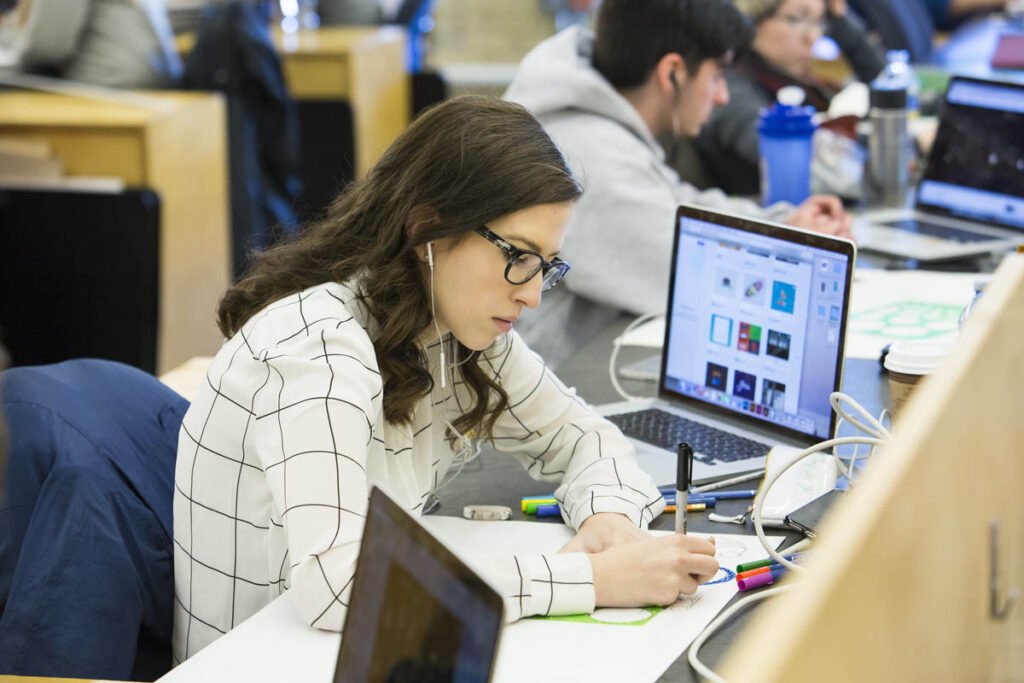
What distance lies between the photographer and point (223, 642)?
46.5 inches

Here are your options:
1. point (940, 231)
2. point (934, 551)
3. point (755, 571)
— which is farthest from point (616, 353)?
point (934, 551)

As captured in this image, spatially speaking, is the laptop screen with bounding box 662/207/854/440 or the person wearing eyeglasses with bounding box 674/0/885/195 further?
the person wearing eyeglasses with bounding box 674/0/885/195

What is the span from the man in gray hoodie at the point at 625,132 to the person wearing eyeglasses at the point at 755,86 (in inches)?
23.0

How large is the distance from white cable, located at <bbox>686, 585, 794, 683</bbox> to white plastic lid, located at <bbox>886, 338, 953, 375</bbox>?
1.21 ft

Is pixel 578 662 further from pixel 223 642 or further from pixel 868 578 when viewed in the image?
pixel 868 578

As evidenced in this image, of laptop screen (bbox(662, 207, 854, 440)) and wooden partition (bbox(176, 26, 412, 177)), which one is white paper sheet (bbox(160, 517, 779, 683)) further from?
wooden partition (bbox(176, 26, 412, 177))

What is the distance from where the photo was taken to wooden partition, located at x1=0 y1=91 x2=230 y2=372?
11.0ft

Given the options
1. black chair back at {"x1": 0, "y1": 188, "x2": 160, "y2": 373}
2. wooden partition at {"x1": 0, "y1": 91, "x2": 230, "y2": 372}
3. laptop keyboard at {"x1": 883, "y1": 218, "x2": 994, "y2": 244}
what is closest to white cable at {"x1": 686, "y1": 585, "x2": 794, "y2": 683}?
laptop keyboard at {"x1": 883, "y1": 218, "x2": 994, "y2": 244}

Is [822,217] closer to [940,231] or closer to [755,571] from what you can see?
[940,231]

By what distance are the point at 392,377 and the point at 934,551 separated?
828 mm

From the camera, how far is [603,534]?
1325 millimetres

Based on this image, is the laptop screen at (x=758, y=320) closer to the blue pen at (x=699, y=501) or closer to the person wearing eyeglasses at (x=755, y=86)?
the blue pen at (x=699, y=501)

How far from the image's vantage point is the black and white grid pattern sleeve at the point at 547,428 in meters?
1.50

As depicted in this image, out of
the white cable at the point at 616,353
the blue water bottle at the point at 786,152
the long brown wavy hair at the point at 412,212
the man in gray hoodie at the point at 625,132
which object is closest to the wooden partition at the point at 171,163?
the man in gray hoodie at the point at 625,132
